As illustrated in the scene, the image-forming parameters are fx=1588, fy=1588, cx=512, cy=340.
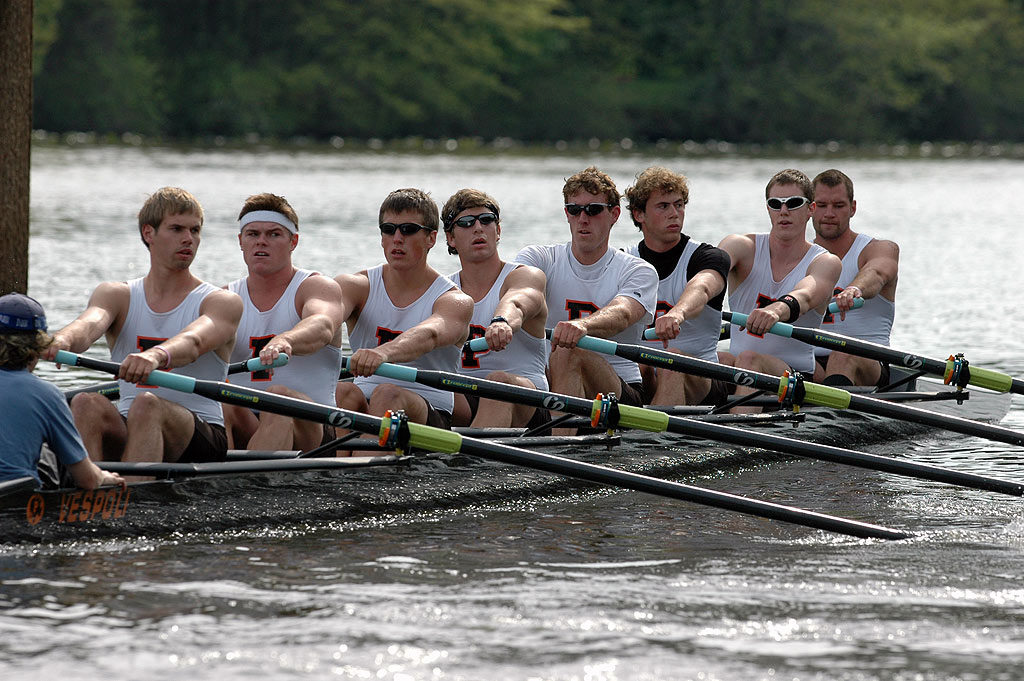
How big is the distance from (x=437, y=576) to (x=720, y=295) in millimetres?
3428

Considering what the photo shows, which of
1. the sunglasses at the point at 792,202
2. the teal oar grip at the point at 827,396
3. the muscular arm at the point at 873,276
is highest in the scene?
the sunglasses at the point at 792,202

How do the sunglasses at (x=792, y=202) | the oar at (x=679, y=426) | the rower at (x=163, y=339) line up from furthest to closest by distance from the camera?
the sunglasses at (x=792, y=202)
the oar at (x=679, y=426)
the rower at (x=163, y=339)

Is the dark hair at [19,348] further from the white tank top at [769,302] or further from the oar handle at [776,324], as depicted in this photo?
the white tank top at [769,302]

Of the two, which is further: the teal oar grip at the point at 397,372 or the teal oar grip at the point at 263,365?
the teal oar grip at the point at 397,372

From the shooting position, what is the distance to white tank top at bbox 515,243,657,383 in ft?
28.1

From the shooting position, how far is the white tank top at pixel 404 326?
7.73 metres

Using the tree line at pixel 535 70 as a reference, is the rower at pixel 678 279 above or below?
below

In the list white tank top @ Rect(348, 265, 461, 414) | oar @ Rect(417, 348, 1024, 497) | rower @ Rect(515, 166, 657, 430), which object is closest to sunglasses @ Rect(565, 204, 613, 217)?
rower @ Rect(515, 166, 657, 430)

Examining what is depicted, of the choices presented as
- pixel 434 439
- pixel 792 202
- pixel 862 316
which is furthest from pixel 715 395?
pixel 434 439

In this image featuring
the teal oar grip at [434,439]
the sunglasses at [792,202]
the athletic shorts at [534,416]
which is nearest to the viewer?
the teal oar grip at [434,439]

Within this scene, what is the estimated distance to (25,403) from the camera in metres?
5.77

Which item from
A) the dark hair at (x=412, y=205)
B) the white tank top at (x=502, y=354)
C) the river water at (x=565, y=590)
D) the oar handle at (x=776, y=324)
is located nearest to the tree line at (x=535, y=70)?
the oar handle at (x=776, y=324)

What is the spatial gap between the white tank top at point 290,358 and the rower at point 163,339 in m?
0.41

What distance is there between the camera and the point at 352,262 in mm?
20562
